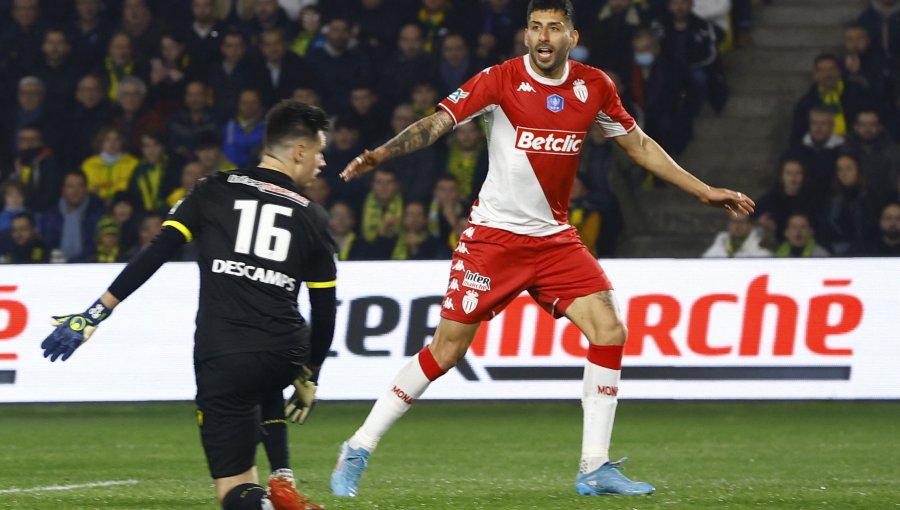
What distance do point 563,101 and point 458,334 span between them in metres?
1.13

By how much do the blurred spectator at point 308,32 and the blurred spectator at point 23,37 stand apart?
2.72 metres

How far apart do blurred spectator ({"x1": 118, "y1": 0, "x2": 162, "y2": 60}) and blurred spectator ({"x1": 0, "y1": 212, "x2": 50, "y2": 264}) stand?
105 inches

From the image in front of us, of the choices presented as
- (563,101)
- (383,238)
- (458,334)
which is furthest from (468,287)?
(383,238)

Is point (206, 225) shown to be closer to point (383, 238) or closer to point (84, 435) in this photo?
point (84, 435)

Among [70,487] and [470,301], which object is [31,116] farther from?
[470,301]

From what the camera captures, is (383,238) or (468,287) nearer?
(468,287)

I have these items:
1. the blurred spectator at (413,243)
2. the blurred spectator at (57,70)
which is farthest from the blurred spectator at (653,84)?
the blurred spectator at (57,70)

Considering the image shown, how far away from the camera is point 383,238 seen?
45.0 feet

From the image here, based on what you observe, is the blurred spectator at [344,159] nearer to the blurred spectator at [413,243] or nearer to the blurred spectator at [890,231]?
the blurred spectator at [413,243]

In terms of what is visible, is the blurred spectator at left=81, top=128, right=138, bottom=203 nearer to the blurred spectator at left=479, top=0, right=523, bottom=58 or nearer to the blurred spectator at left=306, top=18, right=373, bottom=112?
the blurred spectator at left=306, top=18, right=373, bottom=112

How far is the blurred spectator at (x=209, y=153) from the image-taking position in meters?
14.5

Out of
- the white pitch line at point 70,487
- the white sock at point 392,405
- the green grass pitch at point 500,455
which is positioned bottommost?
the white pitch line at point 70,487

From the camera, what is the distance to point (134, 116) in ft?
50.5

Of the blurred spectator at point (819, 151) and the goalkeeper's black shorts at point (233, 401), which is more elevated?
the blurred spectator at point (819, 151)
